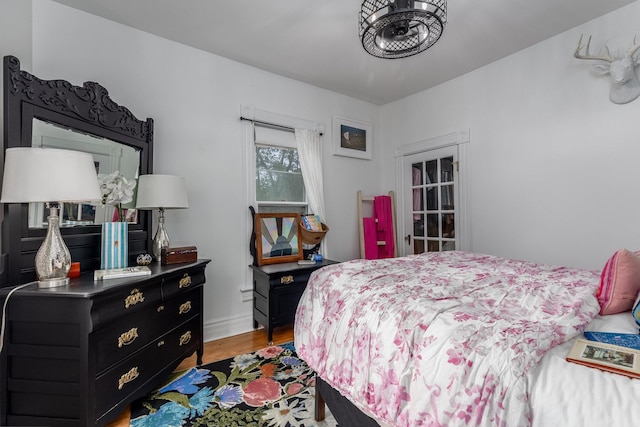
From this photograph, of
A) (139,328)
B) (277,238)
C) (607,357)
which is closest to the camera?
(607,357)

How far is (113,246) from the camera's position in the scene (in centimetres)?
188

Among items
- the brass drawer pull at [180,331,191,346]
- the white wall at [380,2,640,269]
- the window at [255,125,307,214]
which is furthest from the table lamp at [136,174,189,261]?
the white wall at [380,2,640,269]

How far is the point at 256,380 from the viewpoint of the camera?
2.07 metres

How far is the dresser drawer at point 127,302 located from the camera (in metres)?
1.42

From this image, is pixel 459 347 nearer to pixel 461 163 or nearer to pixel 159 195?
pixel 159 195

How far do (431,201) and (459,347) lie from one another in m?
2.95

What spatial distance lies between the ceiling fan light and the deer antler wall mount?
1453mm

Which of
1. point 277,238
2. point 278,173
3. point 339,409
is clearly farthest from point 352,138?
point 339,409

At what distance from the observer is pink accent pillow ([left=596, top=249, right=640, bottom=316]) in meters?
1.16

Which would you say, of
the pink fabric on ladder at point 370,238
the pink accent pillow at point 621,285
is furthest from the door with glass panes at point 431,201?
the pink accent pillow at point 621,285

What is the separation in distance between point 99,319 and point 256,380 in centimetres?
112

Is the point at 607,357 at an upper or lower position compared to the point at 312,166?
lower

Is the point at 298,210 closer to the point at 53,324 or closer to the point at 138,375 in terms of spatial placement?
the point at 138,375

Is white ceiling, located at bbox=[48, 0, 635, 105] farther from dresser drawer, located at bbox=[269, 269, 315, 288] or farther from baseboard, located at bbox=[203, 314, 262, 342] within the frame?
baseboard, located at bbox=[203, 314, 262, 342]
